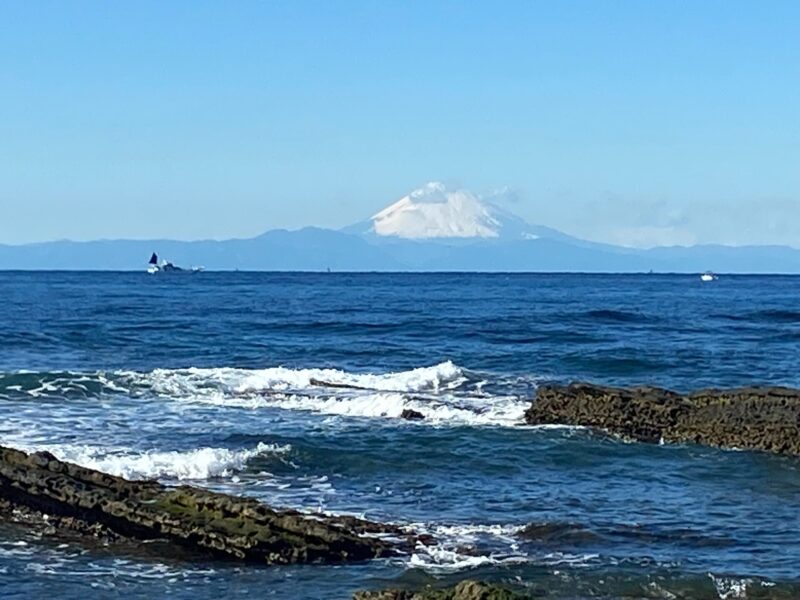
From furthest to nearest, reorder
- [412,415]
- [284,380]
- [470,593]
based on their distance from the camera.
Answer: [284,380]
[412,415]
[470,593]

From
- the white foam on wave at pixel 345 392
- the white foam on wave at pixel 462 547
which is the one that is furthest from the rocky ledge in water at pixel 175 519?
the white foam on wave at pixel 345 392

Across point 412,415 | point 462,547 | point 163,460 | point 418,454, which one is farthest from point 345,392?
point 462,547

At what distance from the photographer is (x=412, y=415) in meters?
30.0

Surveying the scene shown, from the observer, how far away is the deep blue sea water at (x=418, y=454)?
51.6ft

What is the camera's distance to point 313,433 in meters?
27.2

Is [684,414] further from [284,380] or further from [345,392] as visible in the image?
[284,380]

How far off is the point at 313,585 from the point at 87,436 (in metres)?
12.7

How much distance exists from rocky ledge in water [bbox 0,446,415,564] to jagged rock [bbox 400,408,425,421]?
11.7 meters

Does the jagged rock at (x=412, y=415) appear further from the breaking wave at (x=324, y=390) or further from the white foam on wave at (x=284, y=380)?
the white foam on wave at (x=284, y=380)

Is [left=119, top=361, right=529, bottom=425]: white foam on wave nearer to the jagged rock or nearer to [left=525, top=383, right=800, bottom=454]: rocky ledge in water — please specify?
the jagged rock

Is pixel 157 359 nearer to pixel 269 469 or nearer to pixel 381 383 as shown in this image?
pixel 381 383

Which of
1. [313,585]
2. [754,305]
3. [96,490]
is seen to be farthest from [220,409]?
[754,305]

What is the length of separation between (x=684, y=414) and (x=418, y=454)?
248 inches

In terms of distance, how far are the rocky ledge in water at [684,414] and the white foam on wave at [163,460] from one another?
729cm
